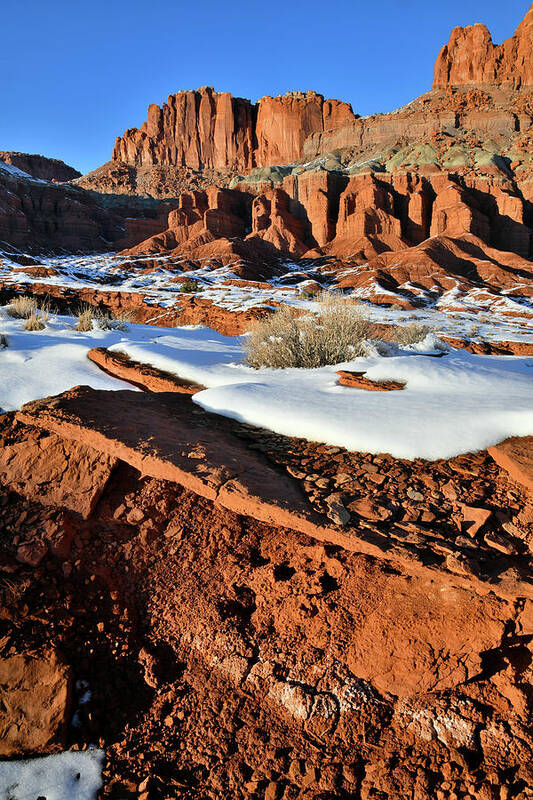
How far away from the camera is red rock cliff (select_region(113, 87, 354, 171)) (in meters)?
79.9

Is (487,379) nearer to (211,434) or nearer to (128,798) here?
(211,434)

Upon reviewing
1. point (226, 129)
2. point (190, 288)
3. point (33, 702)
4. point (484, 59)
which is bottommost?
point (33, 702)

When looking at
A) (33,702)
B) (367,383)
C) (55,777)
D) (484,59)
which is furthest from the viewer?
(484,59)

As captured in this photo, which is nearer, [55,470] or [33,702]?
[33,702]

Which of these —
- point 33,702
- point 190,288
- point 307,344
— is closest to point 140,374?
point 307,344

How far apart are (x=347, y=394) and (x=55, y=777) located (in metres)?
3.25

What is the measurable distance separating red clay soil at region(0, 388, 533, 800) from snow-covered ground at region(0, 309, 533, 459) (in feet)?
0.79

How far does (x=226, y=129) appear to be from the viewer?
85.8m

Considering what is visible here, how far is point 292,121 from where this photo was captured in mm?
80188

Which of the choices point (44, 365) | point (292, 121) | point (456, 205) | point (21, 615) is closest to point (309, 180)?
point (456, 205)

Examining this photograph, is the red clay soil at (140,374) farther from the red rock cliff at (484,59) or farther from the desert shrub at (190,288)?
the red rock cliff at (484,59)

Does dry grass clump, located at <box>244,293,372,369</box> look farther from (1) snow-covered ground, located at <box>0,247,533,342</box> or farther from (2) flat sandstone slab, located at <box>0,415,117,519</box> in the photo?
(1) snow-covered ground, located at <box>0,247,533,342</box>

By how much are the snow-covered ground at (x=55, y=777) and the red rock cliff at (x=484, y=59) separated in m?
89.3

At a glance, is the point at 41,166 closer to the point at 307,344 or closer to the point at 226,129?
the point at 226,129
